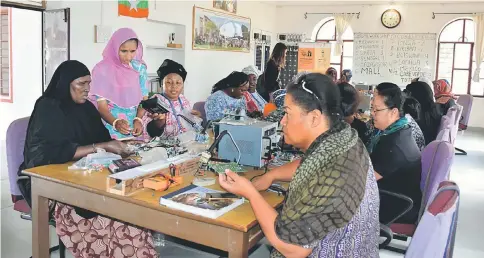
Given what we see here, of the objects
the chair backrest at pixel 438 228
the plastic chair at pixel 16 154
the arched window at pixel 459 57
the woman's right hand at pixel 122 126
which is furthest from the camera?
the arched window at pixel 459 57

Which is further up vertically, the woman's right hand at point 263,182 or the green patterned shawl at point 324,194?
the green patterned shawl at point 324,194

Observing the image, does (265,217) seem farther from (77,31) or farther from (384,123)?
(77,31)

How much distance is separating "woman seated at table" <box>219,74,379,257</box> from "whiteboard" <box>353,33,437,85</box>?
8966 millimetres

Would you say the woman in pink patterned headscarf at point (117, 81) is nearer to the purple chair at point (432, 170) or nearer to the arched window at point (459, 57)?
the purple chair at point (432, 170)

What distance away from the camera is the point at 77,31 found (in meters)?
5.29

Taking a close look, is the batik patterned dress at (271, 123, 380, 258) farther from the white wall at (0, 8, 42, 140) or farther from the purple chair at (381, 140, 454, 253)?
the white wall at (0, 8, 42, 140)

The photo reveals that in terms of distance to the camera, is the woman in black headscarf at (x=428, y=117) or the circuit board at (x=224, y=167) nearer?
the circuit board at (x=224, y=167)

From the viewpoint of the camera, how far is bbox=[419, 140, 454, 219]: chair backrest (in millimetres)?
2178

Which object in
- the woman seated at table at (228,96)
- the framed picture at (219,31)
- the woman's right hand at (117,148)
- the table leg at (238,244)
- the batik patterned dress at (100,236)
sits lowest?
the batik patterned dress at (100,236)

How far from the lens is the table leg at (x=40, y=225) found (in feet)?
7.06

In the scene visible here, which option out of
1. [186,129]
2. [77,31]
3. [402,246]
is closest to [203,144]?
[186,129]

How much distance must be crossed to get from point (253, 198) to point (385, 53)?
9176mm

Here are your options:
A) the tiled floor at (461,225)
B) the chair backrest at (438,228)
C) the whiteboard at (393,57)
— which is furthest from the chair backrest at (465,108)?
the chair backrest at (438,228)

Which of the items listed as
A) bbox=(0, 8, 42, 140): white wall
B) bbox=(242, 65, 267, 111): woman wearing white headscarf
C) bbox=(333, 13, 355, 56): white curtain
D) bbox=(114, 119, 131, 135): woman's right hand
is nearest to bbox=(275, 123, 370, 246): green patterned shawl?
bbox=(114, 119, 131, 135): woman's right hand
